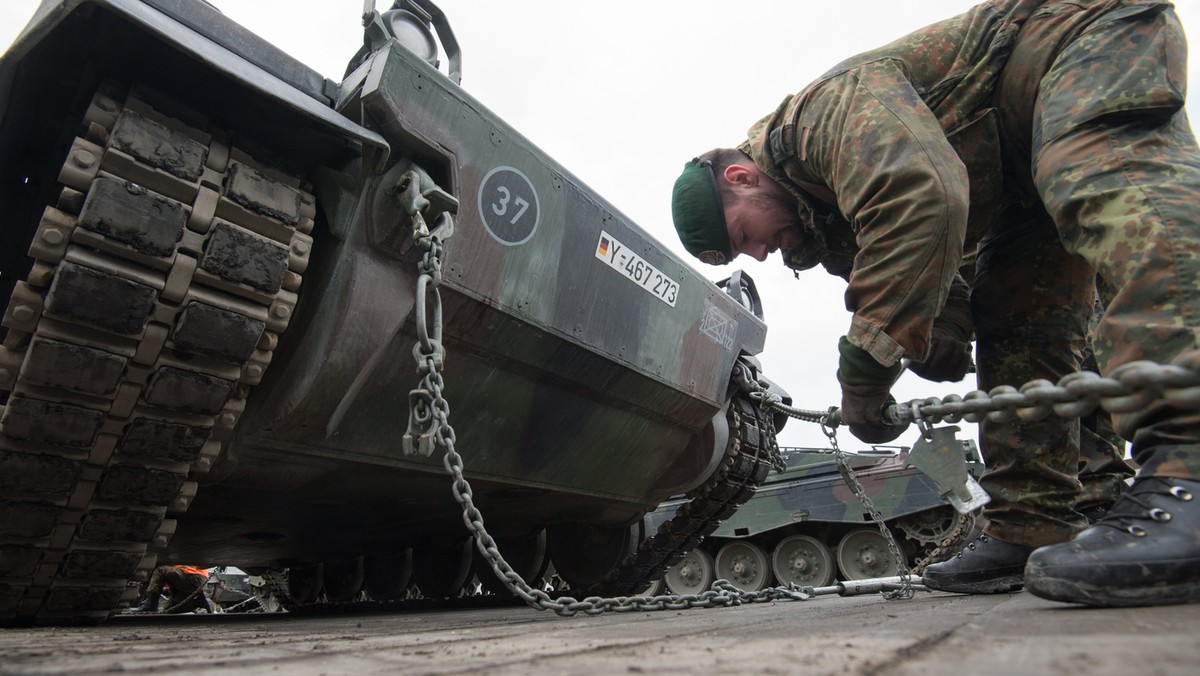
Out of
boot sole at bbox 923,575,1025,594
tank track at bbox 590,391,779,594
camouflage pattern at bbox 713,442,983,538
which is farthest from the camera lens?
camouflage pattern at bbox 713,442,983,538

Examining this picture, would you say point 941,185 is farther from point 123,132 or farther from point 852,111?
point 123,132

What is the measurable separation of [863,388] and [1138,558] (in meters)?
0.84

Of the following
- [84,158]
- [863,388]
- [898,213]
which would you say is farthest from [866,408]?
[84,158]

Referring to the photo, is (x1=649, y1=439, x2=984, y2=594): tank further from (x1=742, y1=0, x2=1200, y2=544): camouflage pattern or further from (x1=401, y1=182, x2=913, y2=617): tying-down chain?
(x1=401, y1=182, x2=913, y2=617): tying-down chain

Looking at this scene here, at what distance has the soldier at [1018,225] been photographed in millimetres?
1301

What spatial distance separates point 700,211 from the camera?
9.25ft

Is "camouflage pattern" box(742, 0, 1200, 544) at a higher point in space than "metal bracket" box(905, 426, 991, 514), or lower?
higher

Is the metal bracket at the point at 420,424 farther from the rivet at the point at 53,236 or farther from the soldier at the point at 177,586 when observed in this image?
the soldier at the point at 177,586

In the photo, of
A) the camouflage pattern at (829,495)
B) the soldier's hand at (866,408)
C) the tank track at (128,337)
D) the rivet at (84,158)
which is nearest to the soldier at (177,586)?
the camouflage pattern at (829,495)

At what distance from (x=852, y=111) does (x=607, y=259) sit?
1137 millimetres

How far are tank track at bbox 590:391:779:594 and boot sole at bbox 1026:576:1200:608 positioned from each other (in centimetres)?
263

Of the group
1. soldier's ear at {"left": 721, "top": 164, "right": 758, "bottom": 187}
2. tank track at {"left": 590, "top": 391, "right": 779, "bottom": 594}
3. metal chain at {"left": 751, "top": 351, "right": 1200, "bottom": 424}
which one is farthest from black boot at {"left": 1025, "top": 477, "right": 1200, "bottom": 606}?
tank track at {"left": 590, "top": 391, "right": 779, "bottom": 594}

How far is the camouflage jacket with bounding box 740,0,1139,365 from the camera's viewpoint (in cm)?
184

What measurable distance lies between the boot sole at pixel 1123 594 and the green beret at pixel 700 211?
1.79 m
